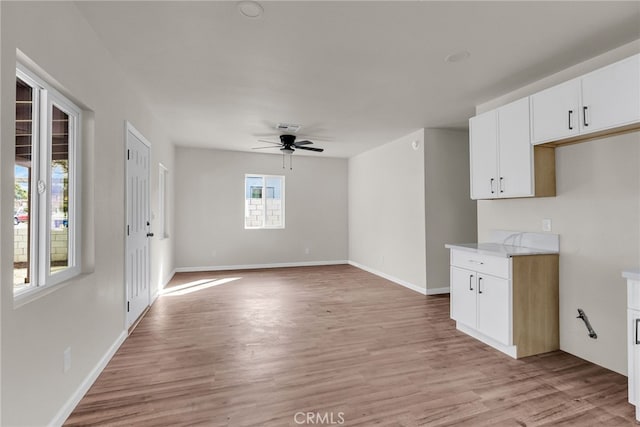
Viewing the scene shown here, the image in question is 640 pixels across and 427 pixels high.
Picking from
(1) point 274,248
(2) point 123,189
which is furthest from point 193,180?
(2) point 123,189

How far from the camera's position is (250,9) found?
6.57 feet

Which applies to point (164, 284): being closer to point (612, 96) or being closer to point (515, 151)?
point (515, 151)

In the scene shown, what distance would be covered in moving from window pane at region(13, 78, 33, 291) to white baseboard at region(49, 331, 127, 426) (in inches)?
32.4

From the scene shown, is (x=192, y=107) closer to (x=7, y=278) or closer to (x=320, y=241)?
(x=7, y=278)

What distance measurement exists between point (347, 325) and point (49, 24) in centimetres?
349

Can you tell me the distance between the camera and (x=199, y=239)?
21.7 feet

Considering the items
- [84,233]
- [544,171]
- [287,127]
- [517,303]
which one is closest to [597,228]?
[544,171]

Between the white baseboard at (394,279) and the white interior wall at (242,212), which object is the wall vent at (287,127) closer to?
the white interior wall at (242,212)

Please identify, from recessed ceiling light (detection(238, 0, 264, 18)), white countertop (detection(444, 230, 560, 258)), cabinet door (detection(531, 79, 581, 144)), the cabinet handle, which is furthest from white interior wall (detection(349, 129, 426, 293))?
recessed ceiling light (detection(238, 0, 264, 18))

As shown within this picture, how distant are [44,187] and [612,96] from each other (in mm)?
3857

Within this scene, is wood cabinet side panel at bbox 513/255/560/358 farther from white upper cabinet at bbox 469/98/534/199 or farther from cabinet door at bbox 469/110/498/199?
cabinet door at bbox 469/110/498/199

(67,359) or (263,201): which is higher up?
(263,201)

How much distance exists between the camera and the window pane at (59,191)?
1.95 m

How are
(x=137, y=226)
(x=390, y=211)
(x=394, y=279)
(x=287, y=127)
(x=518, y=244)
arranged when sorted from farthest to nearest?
1. (x=390, y=211)
2. (x=394, y=279)
3. (x=287, y=127)
4. (x=137, y=226)
5. (x=518, y=244)
